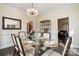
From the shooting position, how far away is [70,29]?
6.59 ft

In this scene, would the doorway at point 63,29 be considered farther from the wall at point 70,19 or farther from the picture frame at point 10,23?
the picture frame at point 10,23

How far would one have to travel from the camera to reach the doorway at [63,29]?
2.04 meters

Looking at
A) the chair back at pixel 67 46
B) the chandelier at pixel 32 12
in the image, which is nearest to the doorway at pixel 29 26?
the chandelier at pixel 32 12

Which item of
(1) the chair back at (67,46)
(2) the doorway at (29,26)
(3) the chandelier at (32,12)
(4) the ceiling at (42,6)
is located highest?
(4) the ceiling at (42,6)

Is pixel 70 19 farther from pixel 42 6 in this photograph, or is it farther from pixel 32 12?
pixel 32 12

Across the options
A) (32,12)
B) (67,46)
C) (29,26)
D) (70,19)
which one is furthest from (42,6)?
(67,46)

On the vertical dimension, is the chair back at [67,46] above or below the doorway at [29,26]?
below

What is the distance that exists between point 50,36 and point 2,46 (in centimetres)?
99

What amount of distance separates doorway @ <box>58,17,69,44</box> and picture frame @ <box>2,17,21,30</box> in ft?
2.76

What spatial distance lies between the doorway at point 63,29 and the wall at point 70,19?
60 millimetres

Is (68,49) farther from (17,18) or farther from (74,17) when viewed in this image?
(17,18)

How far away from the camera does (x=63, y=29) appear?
2.08m

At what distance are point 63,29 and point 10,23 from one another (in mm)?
1069

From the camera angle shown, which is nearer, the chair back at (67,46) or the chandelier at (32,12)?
the chair back at (67,46)
